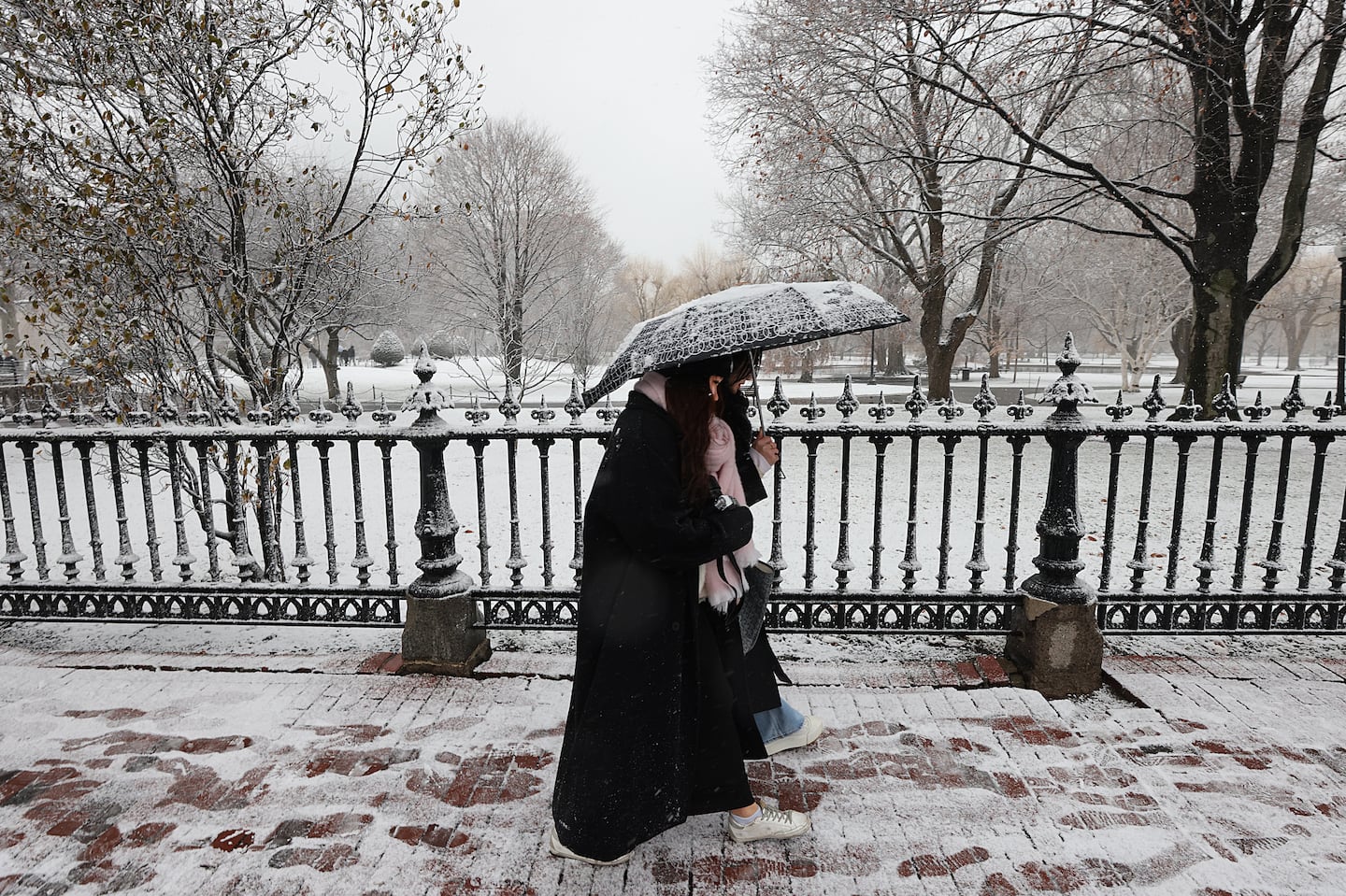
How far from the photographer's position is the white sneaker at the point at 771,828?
2744 mm

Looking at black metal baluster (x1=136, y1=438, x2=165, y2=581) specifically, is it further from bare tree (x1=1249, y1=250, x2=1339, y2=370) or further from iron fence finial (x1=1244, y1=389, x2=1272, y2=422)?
bare tree (x1=1249, y1=250, x2=1339, y2=370)

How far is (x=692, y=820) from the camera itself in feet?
9.55

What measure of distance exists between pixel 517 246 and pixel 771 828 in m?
20.3

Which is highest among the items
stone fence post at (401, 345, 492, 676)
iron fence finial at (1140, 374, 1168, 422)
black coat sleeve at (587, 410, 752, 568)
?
iron fence finial at (1140, 374, 1168, 422)

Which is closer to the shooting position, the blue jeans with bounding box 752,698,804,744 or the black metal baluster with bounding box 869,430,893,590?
the blue jeans with bounding box 752,698,804,744

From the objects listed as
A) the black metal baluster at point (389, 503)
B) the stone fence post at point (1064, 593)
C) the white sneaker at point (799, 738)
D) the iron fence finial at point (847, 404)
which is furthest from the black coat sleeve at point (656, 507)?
the stone fence post at point (1064, 593)

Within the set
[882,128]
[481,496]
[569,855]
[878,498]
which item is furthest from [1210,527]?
[882,128]

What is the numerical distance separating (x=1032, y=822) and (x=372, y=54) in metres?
7.23

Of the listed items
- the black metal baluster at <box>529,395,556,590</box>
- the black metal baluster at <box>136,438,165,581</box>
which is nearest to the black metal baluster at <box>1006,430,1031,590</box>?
the black metal baluster at <box>529,395,556,590</box>

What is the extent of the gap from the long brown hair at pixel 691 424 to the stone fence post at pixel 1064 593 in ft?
7.87

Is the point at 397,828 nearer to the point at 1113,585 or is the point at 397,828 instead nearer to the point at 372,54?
the point at 372,54

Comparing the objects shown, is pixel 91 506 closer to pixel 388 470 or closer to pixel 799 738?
pixel 388 470

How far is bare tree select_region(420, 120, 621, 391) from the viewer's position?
2033 cm

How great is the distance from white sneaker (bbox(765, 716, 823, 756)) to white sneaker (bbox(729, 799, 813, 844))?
0.47 meters
